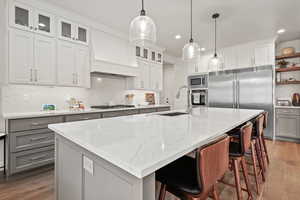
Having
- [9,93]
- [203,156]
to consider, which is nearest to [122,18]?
[9,93]

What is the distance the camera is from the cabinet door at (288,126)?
12.0 feet

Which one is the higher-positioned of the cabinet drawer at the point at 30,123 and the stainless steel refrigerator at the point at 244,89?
the stainless steel refrigerator at the point at 244,89

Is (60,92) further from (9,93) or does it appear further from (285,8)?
(285,8)

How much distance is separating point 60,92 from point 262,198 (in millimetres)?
3491

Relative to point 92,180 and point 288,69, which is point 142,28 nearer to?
point 92,180

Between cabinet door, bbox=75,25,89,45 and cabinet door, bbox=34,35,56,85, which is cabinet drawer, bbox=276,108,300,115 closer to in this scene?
cabinet door, bbox=75,25,89,45

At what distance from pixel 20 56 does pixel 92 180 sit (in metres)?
2.42

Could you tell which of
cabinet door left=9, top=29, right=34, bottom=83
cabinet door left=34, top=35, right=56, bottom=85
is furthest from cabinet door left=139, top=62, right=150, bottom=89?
cabinet door left=9, top=29, right=34, bottom=83

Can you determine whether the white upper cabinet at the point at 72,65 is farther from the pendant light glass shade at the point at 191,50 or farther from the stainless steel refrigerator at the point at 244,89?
the stainless steel refrigerator at the point at 244,89

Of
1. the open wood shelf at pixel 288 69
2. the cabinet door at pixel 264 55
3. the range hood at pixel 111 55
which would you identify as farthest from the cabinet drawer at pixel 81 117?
the open wood shelf at pixel 288 69

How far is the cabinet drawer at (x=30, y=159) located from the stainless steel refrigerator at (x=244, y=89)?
4.28 meters

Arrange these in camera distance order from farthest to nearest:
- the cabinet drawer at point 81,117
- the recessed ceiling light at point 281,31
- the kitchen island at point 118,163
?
1. the recessed ceiling light at point 281,31
2. the cabinet drawer at point 81,117
3. the kitchen island at point 118,163

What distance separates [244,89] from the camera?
13.4 feet

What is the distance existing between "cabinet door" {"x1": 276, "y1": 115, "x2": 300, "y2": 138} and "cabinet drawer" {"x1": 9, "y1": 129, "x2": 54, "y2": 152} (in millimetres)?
5094
